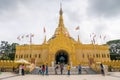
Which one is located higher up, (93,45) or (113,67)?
(93,45)

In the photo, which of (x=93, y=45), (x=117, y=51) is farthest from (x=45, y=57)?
(x=117, y=51)

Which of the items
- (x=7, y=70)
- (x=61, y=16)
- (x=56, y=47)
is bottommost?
(x=7, y=70)

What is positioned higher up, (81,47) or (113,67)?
(81,47)

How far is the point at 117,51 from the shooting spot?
76.4 metres

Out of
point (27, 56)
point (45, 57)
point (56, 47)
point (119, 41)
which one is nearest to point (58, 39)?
point (56, 47)

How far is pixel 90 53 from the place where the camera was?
55.4 meters

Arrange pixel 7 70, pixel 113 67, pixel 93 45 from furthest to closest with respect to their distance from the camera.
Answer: pixel 93 45
pixel 113 67
pixel 7 70

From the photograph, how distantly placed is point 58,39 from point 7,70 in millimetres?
18984

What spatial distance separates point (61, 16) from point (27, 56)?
19.0 meters

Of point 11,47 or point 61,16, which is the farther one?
point 11,47

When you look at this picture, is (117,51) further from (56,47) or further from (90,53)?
(56,47)

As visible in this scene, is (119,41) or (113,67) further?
(119,41)

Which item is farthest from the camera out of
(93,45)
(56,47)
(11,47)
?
(11,47)

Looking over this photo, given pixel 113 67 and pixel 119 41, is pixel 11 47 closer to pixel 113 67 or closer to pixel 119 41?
pixel 119 41
